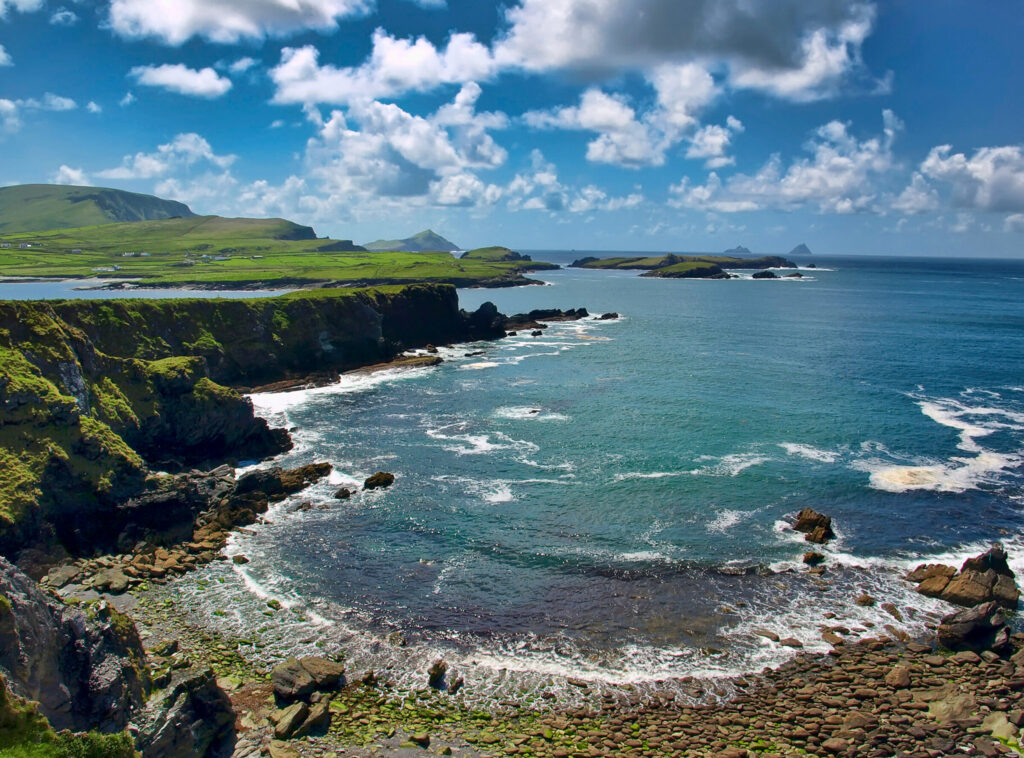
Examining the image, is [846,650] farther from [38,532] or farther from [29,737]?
[38,532]

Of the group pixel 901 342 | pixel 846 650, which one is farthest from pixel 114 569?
pixel 901 342

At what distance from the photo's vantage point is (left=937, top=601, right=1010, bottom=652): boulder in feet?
94.9

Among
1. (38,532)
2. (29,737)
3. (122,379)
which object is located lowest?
(38,532)

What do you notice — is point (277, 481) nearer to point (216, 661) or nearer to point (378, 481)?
point (378, 481)

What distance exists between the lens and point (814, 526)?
39.7 m

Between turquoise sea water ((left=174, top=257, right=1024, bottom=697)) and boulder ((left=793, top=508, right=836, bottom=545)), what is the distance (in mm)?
761

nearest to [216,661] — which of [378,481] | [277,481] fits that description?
[277,481]

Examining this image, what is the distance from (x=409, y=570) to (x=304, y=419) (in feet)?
109

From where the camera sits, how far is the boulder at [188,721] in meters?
20.5

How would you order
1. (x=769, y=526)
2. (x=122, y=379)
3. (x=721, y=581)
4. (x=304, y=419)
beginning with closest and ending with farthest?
1. (x=721, y=581)
2. (x=769, y=526)
3. (x=122, y=379)
4. (x=304, y=419)

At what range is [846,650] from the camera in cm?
2878

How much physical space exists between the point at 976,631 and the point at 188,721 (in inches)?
1311

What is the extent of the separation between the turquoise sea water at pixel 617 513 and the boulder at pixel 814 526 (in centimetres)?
76

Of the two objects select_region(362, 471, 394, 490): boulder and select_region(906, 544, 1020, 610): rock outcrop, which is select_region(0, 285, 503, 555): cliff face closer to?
select_region(362, 471, 394, 490): boulder
